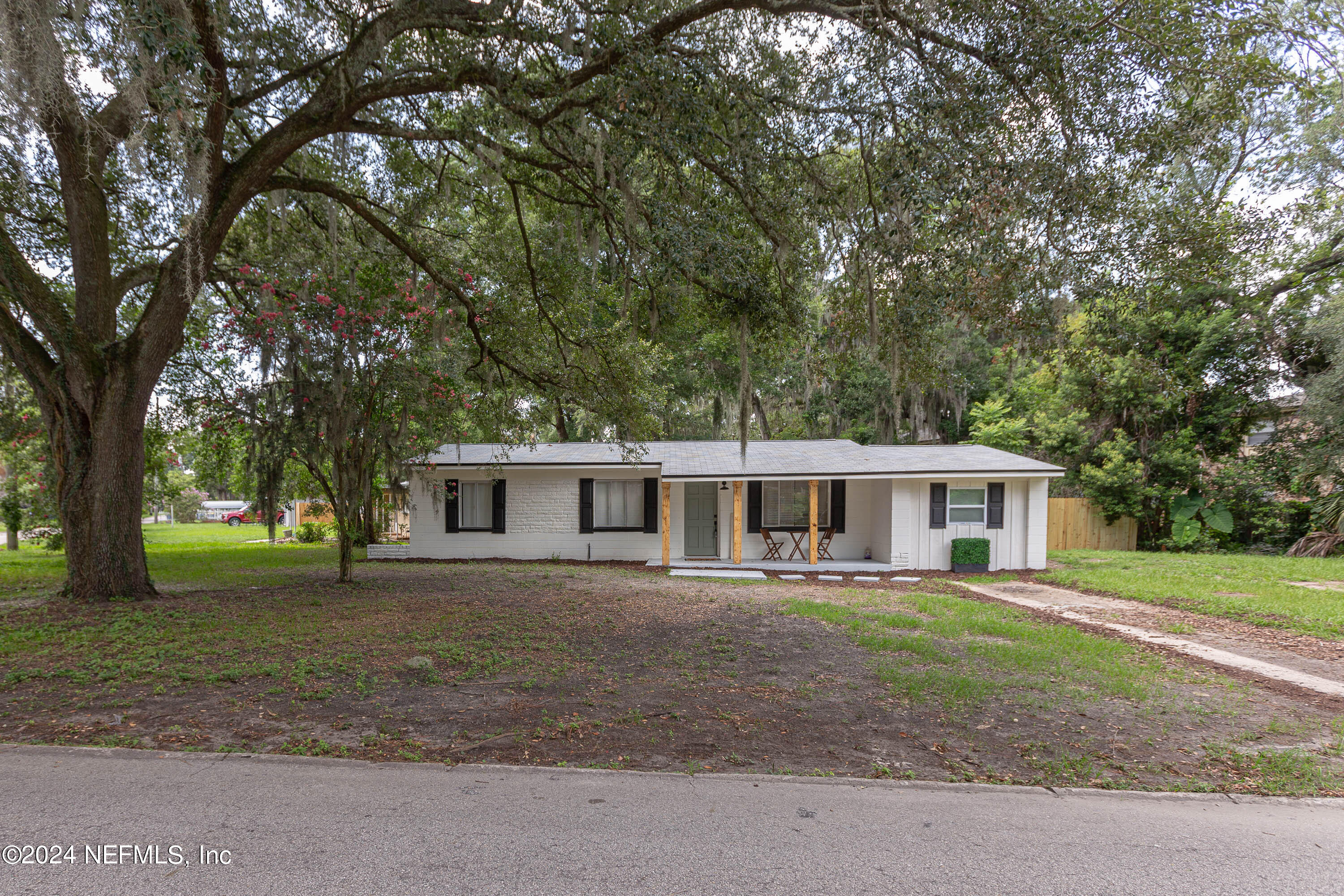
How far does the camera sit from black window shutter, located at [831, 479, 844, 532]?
46.6 ft

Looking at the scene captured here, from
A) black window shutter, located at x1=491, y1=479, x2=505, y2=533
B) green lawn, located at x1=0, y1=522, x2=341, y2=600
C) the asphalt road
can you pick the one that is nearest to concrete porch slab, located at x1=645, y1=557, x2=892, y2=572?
black window shutter, located at x1=491, y1=479, x2=505, y2=533

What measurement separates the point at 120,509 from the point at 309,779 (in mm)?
5799

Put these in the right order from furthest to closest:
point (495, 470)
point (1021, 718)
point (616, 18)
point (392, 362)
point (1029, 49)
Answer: point (495, 470)
point (392, 362)
point (616, 18)
point (1029, 49)
point (1021, 718)

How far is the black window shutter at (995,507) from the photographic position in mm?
13398

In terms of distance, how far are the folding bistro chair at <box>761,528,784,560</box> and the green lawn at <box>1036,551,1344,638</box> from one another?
5.03 metres

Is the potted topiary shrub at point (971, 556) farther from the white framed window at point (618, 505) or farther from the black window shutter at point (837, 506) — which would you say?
the white framed window at point (618, 505)

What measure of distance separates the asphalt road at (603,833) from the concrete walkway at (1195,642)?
11.2 ft

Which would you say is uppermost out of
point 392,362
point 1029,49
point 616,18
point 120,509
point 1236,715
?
point 616,18

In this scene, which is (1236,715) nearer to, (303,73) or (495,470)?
(303,73)

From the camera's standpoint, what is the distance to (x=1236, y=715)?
4684mm

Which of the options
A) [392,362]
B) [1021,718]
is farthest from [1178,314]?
[392,362]

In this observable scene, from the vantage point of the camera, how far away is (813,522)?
13344mm

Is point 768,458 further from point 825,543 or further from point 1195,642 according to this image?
point 1195,642

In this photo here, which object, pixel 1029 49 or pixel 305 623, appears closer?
pixel 1029 49
